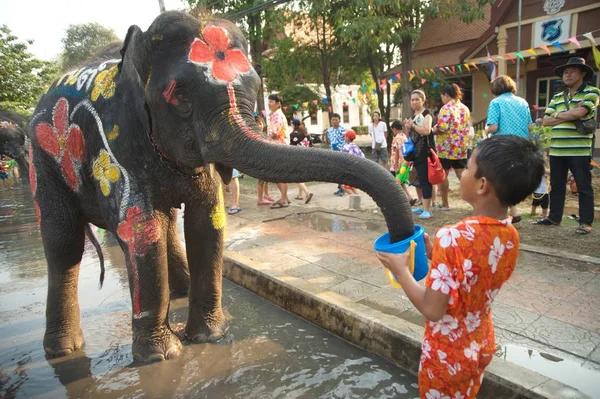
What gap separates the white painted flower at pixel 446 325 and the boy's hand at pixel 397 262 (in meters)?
0.27

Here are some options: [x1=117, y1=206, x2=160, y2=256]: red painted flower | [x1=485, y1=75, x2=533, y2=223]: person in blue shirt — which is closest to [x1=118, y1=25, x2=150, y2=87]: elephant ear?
[x1=117, y1=206, x2=160, y2=256]: red painted flower

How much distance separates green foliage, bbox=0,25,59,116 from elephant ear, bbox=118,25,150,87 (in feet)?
62.8

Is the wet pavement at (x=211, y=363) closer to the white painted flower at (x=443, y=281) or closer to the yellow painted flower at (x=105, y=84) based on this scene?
the white painted flower at (x=443, y=281)

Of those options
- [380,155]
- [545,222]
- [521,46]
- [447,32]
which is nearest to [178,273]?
[545,222]

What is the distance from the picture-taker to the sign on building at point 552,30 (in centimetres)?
1354

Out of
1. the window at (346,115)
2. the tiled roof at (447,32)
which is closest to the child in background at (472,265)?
the tiled roof at (447,32)

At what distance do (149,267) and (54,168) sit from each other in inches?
46.6

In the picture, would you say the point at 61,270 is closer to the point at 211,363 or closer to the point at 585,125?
the point at 211,363

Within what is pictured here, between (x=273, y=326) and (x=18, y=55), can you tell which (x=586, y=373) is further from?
(x=18, y=55)

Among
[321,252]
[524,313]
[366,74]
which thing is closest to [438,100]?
[366,74]

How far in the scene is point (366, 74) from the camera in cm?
2559

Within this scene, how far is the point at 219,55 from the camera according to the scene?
2.55 meters

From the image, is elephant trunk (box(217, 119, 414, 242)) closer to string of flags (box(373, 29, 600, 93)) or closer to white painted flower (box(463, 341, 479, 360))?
white painted flower (box(463, 341, 479, 360))

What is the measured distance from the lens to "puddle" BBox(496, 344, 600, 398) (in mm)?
2314
